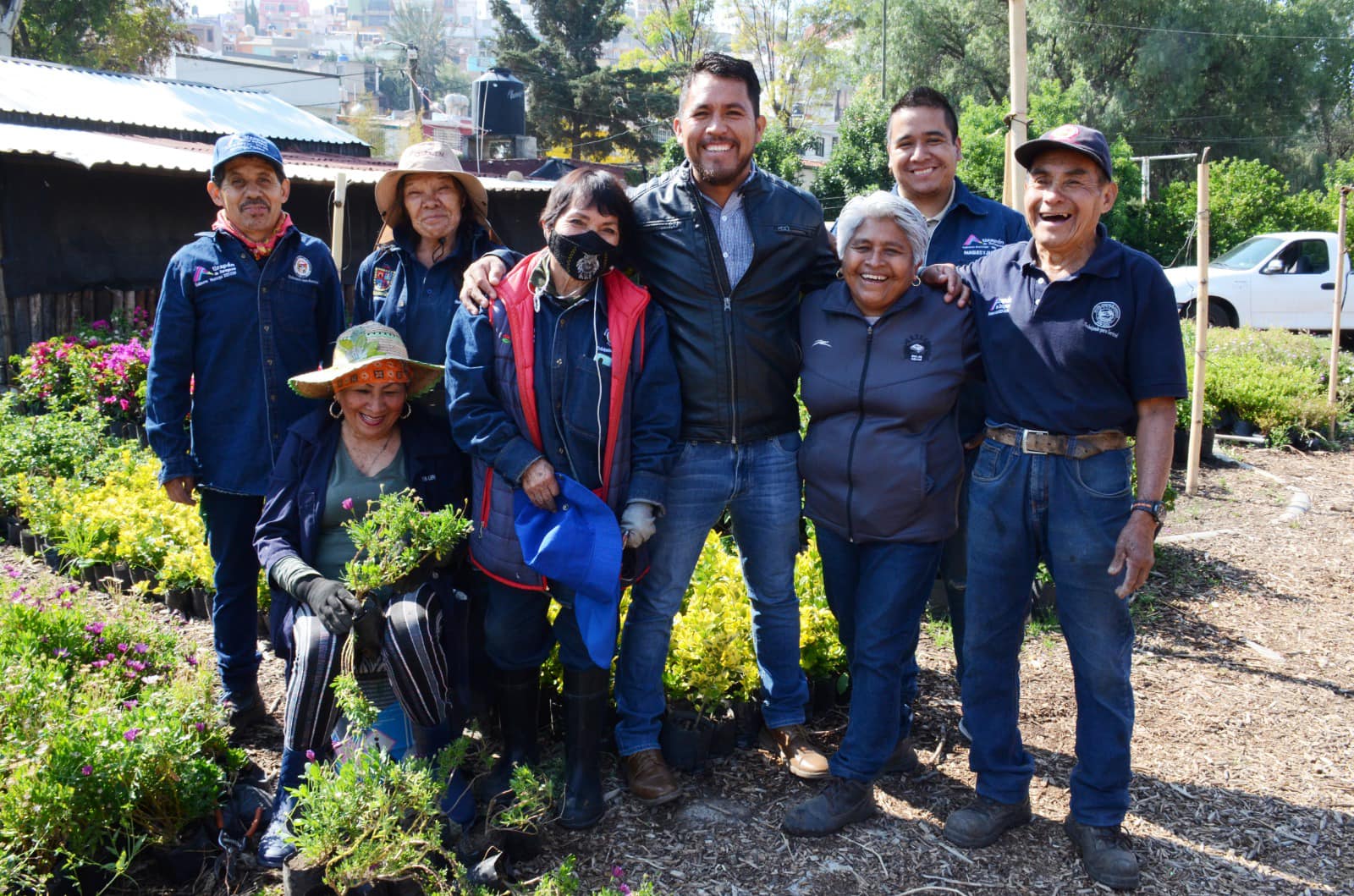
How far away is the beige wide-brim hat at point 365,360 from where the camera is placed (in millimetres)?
3293

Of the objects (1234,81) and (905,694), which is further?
(1234,81)

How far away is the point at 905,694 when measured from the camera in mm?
3742

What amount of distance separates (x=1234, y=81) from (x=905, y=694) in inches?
1192

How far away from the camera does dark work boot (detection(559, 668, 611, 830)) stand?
336 cm

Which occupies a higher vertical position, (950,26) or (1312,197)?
(950,26)

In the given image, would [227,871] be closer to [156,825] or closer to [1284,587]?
[156,825]

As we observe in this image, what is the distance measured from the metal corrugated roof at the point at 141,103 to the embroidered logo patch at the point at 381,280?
41.6 ft

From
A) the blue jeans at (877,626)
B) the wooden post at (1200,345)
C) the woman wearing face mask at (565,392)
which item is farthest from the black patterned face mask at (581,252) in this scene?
the wooden post at (1200,345)

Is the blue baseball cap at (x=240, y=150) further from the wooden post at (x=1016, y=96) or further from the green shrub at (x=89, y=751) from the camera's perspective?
the wooden post at (x=1016, y=96)

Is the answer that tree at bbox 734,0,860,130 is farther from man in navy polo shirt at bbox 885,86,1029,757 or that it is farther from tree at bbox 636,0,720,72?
man in navy polo shirt at bbox 885,86,1029,757

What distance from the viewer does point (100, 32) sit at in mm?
26922

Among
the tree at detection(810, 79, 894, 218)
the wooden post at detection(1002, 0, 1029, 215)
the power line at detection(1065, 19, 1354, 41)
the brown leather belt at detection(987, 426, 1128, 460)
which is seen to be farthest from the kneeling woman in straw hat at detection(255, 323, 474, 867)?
the power line at detection(1065, 19, 1354, 41)

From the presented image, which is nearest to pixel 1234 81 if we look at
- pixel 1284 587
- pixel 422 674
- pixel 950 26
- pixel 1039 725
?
pixel 950 26

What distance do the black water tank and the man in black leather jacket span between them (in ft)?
84.1
